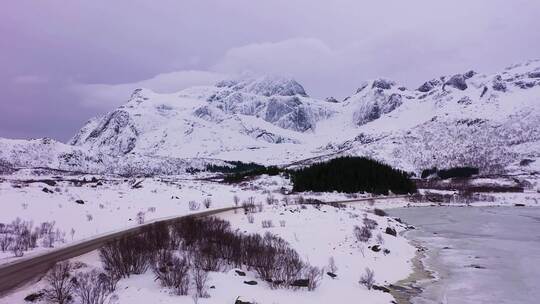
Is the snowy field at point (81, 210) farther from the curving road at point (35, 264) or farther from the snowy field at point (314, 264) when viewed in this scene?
the snowy field at point (314, 264)

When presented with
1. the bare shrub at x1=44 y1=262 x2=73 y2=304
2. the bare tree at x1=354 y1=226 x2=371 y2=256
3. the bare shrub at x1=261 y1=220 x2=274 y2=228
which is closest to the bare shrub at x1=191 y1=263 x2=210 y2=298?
the bare shrub at x1=44 y1=262 x2=73 y2=304

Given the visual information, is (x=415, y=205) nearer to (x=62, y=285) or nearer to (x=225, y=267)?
(x=225, y=267)

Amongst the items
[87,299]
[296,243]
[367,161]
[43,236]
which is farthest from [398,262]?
[367,161]

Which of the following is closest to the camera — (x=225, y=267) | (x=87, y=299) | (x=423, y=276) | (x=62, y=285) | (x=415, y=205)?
(x=87, y=299)

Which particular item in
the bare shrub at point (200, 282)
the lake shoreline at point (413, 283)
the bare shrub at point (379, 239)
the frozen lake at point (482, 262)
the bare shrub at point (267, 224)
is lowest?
the lake shoreline at point (413, 283)

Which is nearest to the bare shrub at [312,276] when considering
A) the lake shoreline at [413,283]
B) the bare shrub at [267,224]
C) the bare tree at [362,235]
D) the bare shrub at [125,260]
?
the lake shoreline at [413,283]

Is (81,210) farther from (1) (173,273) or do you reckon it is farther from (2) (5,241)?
(1) (173,273)
